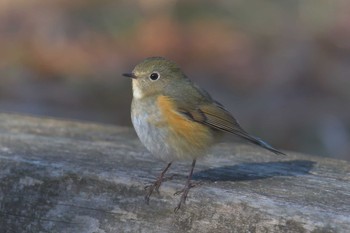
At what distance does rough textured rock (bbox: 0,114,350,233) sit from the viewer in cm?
297

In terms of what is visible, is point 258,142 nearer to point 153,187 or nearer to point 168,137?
point 168,137

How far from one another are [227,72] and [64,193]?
715 cm

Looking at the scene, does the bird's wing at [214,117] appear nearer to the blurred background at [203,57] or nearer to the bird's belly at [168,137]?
the bird's belly at [168,137]

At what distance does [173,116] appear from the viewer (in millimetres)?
3990

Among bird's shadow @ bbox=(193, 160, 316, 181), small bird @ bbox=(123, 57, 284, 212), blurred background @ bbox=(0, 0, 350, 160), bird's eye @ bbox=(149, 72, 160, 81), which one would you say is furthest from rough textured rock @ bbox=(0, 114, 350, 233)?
blurred background @ bbox=(0, 0, 350, 160)

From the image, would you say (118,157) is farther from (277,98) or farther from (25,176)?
(277,98)

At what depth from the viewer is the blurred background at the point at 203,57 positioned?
332 inches

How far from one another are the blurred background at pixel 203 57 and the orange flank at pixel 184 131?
357 centimetres

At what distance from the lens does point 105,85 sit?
380 inches

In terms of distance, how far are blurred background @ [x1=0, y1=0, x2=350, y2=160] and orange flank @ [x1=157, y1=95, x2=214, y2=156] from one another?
357 cm

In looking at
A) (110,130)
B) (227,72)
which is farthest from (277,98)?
(110,130)

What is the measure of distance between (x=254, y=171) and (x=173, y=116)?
50cm

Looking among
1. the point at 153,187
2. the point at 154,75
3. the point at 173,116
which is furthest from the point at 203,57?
the point at 153,187

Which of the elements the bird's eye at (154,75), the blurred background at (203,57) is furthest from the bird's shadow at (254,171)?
the blurred background at (203,57)
